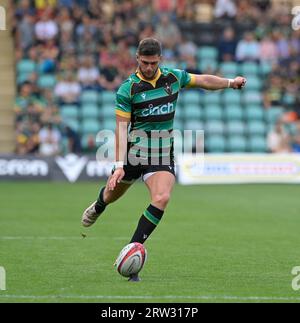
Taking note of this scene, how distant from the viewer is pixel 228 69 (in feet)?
83.9

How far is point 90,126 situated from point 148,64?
15.1 metres

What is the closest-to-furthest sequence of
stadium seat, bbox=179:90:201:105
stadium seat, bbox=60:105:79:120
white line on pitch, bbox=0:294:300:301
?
white line on pitch, bbox=0:294:300:301 < stadium seat, bbox=60:105:79:120 < stadium seat, bbox=179:90:201:105

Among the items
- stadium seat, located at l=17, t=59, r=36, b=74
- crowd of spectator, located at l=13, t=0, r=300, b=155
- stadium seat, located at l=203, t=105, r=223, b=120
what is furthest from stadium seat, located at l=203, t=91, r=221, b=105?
stadium seat, located at l=17, t=59, r=36, b=74

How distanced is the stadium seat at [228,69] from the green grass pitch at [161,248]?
7361mm

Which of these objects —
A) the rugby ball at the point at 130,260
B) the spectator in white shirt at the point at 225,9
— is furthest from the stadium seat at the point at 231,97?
the rugby ball at the point at 130,260

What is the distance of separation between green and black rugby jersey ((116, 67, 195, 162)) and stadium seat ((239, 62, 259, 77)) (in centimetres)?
1714

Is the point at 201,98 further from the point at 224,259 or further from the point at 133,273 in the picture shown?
the point at 133,273

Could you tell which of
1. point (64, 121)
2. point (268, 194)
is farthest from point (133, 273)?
point (64, 121)

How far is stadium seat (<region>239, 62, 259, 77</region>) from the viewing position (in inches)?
1025

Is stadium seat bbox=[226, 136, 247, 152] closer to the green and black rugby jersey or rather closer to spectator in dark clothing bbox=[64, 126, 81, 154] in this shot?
spectator in dark clothing bbox=[64, 126, 81, 154]

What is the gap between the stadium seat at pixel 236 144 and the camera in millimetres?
24391

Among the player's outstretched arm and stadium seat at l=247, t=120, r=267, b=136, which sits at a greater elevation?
stadium seat at l=247, t=120, r=267, b=136

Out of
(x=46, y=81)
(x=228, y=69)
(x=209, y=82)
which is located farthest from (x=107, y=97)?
(x=209, y=82)

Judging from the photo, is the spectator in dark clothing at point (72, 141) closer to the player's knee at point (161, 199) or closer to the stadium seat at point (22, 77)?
the stadium seat at point (22, 77)
